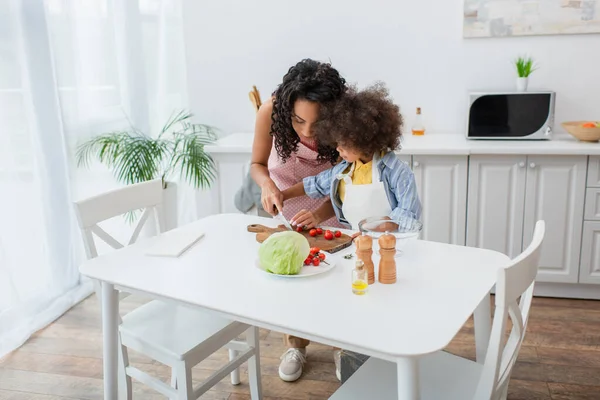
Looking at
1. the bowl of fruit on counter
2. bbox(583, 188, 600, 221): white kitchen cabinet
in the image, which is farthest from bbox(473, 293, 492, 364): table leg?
the bowl of fruit on counter

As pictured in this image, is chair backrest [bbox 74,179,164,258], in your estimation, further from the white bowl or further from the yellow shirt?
the white bowl

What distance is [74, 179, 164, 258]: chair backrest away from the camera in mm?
1849

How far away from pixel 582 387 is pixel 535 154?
108 cm

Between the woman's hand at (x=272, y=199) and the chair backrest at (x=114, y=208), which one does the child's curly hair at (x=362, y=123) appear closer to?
the woman's hand at (x=272, y=199)

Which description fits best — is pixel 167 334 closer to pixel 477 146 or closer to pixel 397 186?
A: pixel 397 186

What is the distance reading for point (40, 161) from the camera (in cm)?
272

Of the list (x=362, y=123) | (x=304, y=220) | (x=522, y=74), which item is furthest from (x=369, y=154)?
(x=522, y=74)

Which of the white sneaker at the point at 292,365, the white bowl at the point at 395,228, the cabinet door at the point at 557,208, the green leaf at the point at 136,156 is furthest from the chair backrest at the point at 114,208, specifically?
the cabinet door at the point at 557,208

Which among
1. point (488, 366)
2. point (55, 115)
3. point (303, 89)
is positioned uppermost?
point (303, 89)

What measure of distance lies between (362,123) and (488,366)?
79cm

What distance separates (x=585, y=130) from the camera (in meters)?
2.76

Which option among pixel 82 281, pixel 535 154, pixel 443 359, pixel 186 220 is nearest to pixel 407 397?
pixel 443 359

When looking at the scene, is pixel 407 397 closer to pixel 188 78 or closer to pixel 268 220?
pixel 268 220

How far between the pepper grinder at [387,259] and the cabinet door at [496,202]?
1.56 metres
